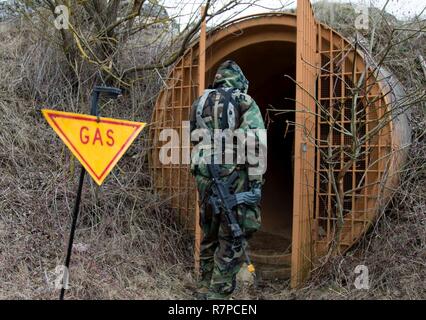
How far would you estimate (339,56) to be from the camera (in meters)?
5.14

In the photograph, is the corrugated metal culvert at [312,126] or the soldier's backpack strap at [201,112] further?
the corrugated metal culvert at [312,126]

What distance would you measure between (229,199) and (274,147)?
4249mm

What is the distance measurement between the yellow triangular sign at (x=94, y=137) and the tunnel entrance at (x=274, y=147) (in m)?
2.46

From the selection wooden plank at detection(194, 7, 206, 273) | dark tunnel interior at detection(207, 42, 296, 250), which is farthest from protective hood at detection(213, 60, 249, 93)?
dark tunnel interior at detection(207, 42, 296, 250)

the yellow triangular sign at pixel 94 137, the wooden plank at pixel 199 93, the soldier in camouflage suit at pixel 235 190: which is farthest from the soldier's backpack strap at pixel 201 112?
the yellow triangular sign at pixel 94 137

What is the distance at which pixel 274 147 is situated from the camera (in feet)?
27.3

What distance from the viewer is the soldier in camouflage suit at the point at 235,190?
4.26m

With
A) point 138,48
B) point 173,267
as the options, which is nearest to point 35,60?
point 138,48

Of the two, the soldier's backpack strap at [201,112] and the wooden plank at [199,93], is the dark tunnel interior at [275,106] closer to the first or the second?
the wooden plank at [199,93]

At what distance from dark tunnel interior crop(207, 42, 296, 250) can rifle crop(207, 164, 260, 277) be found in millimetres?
2329

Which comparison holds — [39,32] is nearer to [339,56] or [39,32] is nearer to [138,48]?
[138,48]

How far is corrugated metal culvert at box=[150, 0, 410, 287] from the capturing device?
15.5 ft
